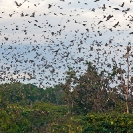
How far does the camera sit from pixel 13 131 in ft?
92.1

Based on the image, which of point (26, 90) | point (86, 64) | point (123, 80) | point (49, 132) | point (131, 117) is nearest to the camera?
point (49, 132)

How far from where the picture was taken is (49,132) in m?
26.9

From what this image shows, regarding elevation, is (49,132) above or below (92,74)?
below

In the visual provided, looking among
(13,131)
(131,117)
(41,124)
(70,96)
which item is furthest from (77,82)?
(13,131)

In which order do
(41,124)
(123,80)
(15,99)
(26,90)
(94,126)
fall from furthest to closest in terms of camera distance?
(26,90)
(15,99)
(123,80)
(41,124)
(94,126)

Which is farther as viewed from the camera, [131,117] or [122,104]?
[122,104]

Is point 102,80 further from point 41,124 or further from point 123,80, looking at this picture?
point 41,124

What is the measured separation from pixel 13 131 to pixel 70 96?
74.5 feet

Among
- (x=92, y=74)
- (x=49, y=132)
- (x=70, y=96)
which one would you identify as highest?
(x=92, y=74)

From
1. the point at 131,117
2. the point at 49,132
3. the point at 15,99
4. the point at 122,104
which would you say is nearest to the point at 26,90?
the point at 15,99

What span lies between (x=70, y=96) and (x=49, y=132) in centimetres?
2343

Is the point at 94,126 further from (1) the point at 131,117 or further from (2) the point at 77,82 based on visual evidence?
(2) the point at 77,82

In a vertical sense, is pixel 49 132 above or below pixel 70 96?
below

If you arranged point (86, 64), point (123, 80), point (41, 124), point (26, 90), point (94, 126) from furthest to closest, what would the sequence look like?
point (26, 90) → point (86, 64) → point (123, 80) → point (41, 124) → point (94, 126)
